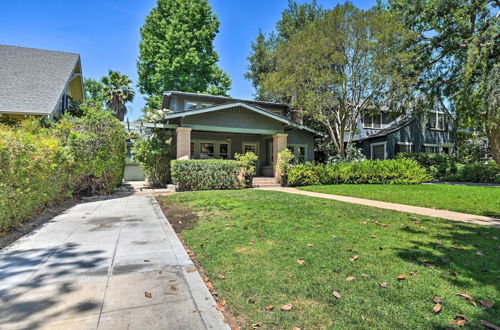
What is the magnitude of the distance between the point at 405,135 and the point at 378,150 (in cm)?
229

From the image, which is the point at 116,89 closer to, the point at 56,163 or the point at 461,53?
the point at 56,163

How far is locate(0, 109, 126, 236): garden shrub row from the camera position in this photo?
16.7ft

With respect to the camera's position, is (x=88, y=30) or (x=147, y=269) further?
(x=88, y=30)

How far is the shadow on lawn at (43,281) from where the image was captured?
7.56ft

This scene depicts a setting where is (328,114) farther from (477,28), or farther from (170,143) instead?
(170,143)

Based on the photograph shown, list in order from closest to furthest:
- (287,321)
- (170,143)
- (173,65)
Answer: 1. (287,321)
2. (170,143)
3. (173,65)

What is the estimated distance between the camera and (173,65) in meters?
27.8

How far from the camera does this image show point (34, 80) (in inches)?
587

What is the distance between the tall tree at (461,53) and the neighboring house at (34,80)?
19.3 meters

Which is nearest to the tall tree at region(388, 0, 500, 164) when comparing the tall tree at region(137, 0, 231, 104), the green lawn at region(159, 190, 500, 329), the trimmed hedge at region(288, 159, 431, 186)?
the trimmed hedge at region(288, 159, 431, 186)

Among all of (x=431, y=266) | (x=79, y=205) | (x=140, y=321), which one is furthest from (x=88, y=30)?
(x=431, y=266)

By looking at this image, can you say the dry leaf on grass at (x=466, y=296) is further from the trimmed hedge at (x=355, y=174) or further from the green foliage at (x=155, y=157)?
the green foliage at (x=155, y=157)

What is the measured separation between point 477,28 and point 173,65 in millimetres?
24519

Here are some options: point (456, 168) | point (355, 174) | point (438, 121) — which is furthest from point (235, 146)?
point (438, 121)
